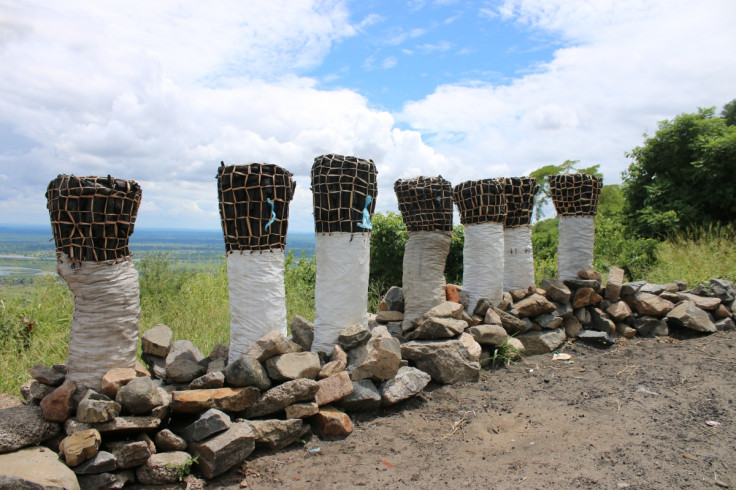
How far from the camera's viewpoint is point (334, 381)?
12.5 feet

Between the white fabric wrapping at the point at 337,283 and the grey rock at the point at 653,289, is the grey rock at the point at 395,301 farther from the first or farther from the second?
the grey rock at the point at 653,289

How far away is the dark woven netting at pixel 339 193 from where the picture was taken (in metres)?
4.29

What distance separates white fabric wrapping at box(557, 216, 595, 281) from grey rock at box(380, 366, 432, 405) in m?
3.34

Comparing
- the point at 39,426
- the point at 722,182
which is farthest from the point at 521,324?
the point at 722,182

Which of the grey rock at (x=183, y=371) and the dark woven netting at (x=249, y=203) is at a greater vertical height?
the dark woven netting at (x=249, y=203)

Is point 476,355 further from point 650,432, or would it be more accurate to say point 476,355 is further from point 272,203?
point 272,203

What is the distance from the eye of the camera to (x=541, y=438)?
3.77 m

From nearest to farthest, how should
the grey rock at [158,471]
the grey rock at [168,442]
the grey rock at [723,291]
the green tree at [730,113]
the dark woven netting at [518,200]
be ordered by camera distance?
the grey rock at [158,471] < the grey rock at [168,442] < the dark woven netting at [518,200] < the grey rock at [723,291] < the green tree at [730,113]

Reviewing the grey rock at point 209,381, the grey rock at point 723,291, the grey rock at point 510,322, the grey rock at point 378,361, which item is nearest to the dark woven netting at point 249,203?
the grey rock at point 209,381

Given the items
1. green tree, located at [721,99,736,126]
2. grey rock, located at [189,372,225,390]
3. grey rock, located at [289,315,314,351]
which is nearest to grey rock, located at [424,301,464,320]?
grey rock, located at [289,315,314,351]

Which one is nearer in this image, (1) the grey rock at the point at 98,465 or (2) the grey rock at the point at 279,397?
(1) the grey rock at the point at 98,465

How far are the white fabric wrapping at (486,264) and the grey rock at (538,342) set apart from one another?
20.7 inches

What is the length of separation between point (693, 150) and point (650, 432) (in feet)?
33.9

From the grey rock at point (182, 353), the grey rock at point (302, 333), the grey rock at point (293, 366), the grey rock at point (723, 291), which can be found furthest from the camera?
the grey rock at point (723, 291)
